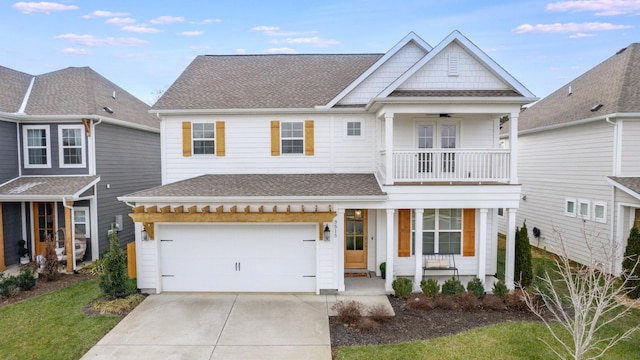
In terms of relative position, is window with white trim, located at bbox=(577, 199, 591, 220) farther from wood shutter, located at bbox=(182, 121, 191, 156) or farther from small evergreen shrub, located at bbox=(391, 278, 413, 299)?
wood shutter, located at bbox=(182, 121, 191, 156)

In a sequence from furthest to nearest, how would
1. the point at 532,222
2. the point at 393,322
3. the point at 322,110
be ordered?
1. the point at 532,222
2. the point at 322,110
3. the point at 393,322

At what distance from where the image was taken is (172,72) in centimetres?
3419

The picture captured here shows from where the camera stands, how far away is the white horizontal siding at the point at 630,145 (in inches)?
439

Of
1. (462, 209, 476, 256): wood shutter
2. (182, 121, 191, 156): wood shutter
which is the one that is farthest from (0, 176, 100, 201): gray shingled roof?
(462, 209, 476, 256): wood shutter

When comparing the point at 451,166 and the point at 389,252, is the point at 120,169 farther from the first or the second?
the point at 451,166

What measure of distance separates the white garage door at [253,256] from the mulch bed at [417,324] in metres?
2.18

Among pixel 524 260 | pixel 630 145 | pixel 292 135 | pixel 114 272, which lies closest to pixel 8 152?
pixel 114 272

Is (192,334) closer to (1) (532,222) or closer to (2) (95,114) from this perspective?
(2) (95,114)

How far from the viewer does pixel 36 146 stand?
13.1 metres

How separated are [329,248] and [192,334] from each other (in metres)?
4.19

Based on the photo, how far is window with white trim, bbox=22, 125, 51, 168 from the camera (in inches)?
513

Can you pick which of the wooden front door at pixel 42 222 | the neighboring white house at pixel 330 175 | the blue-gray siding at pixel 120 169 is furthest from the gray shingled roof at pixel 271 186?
the wooden front door at pixel 42 222

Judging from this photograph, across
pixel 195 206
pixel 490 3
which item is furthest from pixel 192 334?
pixel 490 3

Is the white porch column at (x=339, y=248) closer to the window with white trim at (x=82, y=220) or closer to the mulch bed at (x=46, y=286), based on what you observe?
the mulch bed at (x=46, y=286)
